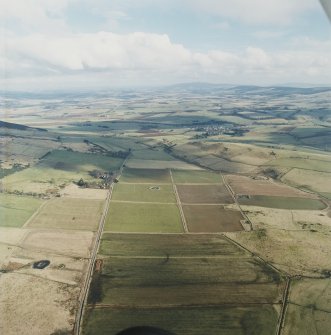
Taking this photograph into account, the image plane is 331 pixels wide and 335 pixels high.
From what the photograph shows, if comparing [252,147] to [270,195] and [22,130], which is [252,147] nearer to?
[270,195]

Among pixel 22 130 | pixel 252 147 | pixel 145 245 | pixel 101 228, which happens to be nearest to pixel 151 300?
pixel 145 245

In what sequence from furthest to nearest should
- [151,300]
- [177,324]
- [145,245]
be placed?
[145,245], [151,300], [177,324]

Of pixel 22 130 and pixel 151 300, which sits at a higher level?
pixel 151 300

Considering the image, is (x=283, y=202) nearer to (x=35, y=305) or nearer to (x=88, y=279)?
(x=88, y=279)

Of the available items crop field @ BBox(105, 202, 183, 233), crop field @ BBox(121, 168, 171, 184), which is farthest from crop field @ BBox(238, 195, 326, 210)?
crop field @ BBox(121, 168, 171, 184)

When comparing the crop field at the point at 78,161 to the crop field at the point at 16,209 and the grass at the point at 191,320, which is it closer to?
the crop field at the point at 16,209
